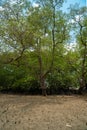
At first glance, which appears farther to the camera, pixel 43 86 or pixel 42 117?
pixel 43 86

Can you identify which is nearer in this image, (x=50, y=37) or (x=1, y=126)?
(x=1, y=126)

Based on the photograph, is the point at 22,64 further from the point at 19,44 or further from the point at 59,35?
the point at 59,35

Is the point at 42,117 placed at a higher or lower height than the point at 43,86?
lower

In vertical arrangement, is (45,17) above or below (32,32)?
above

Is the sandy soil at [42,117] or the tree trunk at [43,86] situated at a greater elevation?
the tree trunk at [43,86]

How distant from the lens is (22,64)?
11.4 meters

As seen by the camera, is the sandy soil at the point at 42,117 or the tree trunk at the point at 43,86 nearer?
the sandy soil at the point at 42,117

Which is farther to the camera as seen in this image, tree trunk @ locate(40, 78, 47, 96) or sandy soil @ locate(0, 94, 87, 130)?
tree trunk @ locate(40, 78, 47, 96)

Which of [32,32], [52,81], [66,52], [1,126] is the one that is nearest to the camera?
[1,126]

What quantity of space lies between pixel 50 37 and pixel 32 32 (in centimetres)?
104

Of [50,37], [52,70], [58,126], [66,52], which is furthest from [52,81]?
[58,126]

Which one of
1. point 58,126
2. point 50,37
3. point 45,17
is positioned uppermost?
point 45,17

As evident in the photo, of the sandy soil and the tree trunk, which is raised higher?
the tree trunk

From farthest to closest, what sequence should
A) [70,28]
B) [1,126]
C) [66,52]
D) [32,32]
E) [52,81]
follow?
1. [52,81]
2. [66,52]
3. [70,28]
4. [32,32]
5. [1,126]
